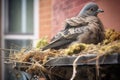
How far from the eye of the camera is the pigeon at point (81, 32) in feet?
6.88

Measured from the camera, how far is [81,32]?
6.92 ft

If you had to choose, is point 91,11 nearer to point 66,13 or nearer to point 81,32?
point 81,32

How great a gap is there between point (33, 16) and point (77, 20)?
269 cm

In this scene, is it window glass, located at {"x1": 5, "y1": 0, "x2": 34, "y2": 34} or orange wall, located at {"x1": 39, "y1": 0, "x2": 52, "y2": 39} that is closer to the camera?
orange wall, located at {"x1": 39, "y1": 0, "x2": 52, "y2": 39}

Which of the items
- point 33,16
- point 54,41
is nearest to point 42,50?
point 54,41

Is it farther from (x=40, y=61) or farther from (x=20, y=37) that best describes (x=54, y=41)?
(x=20, y=37)

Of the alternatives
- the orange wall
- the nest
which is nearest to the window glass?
the orange wall

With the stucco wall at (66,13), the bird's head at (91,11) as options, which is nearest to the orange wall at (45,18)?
the stucco wall at (66,13)

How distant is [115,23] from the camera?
2.71 m

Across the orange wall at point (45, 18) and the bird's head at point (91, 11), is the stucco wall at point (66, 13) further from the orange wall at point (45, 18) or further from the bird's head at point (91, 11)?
the bird's head at point (91, 11)

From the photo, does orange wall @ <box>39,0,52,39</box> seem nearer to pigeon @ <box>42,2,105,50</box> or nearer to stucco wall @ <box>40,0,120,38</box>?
stucco wall @ <box>40,0,120,38</box>

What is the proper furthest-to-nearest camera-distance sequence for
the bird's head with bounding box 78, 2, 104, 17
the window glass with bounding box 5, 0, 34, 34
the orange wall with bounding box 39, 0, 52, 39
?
1. the window glass with bounding box 5, 0, 34, 34
2. the orange wall with bounding box 39, 0, 52, 39
3. the bird's head with bounding box 78, 2, 104, 17

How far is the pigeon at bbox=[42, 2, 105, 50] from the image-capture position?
2.10 m

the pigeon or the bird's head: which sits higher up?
the bird's head
